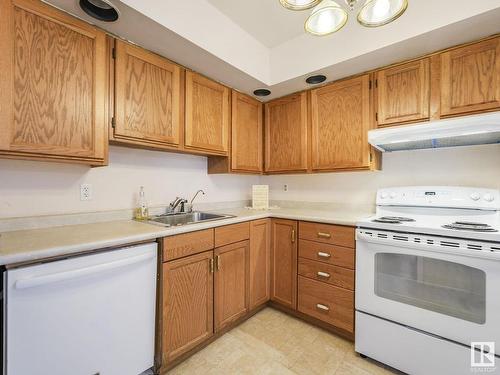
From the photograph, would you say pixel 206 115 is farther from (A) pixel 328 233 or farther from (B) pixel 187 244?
(A) pixel 328 233

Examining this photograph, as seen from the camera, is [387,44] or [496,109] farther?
[387,44]

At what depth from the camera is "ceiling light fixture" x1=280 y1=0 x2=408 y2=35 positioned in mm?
1071

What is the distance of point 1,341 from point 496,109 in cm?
286

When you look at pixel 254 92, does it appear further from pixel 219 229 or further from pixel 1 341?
pixel 1 341

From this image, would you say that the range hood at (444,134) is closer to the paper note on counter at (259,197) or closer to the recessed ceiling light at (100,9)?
the paper note on counter at (259,197)

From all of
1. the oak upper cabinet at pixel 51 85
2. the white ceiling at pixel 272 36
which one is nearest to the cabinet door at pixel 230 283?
the oak upper cabinet at pixel 51 85

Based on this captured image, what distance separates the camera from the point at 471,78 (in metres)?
1.59

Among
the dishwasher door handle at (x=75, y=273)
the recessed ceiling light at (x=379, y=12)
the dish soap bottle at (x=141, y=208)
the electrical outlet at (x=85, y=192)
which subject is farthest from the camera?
the dish soap bottle at (x=141, y=208)

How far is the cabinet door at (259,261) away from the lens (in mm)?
2068

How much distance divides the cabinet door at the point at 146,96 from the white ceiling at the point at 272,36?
101mm

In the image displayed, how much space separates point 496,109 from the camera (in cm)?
151

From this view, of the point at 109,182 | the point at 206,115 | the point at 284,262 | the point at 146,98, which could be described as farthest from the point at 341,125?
the point at 109,182

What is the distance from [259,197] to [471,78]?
189 centimetres

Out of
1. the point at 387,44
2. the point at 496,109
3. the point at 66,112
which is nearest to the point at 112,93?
the point at 66,112
